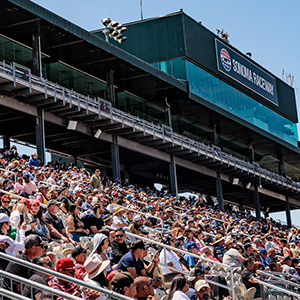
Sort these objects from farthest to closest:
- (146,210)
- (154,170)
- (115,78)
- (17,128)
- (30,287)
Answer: (154,170), (115,78), (17,128), (146,210), (30,287)

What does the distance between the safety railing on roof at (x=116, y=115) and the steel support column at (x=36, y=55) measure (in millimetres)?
1811

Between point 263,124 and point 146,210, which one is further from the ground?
point 263,124

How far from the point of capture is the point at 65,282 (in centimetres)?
774

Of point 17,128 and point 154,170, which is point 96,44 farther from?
point 154,170

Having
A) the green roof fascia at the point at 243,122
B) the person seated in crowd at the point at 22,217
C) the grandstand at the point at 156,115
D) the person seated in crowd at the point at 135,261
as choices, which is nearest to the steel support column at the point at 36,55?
the grandstand at the point at 156,115

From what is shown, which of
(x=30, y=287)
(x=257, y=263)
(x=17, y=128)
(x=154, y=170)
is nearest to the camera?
(x=30, y=287)

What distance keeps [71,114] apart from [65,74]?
5303 mm

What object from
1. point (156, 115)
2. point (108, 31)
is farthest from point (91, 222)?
point (156, 115)

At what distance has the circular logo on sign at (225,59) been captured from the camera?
49469 millimetres

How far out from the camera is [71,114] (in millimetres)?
32906

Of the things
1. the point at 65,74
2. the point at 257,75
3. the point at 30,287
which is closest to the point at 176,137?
the point at 65,74

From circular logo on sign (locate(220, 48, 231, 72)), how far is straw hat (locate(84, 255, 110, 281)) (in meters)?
41.6

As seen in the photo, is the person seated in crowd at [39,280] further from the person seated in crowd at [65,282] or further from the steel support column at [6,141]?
the steel support column at [6,141]

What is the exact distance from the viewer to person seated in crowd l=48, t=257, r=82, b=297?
302 inches
